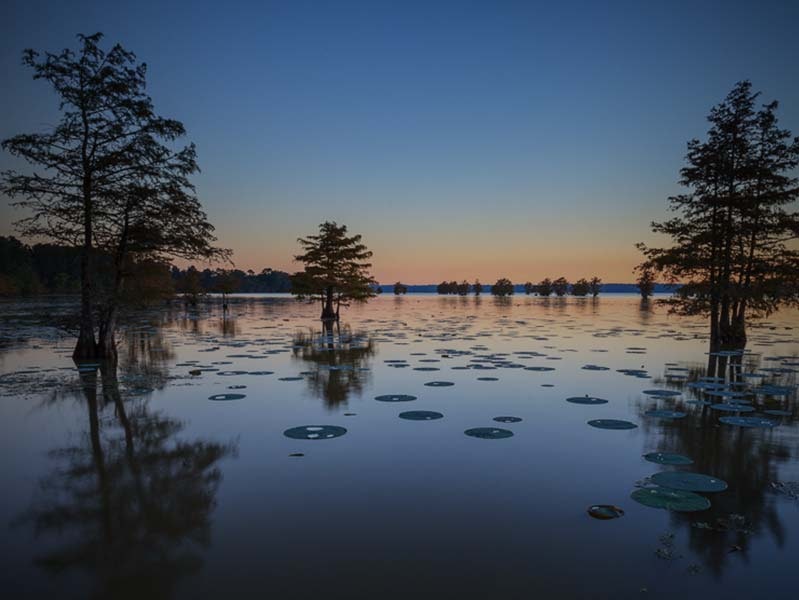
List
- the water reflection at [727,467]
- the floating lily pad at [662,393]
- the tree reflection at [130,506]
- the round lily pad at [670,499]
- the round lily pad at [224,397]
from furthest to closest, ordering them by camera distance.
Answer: the floating lily pad at [662,393], the round lily pad at [224,397], the round lily pad at [670,499], the water reflection at [727,467], the tree reflection at [130,506]

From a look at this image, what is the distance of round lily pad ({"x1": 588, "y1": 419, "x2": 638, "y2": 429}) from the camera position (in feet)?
28.2

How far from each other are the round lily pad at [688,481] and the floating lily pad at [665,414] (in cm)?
324

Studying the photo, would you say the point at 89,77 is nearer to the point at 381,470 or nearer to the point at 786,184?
the point at 381,470

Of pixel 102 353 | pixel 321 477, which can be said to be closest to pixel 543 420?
pixel 321 477

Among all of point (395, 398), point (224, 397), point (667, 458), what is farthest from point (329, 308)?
point (667, 458)

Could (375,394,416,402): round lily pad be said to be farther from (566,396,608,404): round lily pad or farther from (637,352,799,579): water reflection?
(637,352,799,579): water reflection

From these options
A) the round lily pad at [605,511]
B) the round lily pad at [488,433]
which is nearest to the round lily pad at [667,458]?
the round lily pad at [605,511]

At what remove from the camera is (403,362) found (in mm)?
16531

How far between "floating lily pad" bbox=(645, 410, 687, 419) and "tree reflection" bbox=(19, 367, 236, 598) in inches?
322

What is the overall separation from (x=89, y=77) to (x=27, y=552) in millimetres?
17439

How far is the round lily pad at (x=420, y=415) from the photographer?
30.2 ft

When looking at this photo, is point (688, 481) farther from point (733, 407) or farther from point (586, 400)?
point (733, 407)

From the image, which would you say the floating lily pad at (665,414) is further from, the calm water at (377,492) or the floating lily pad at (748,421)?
the floating lily pad at (748,421)

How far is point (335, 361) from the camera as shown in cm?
1684
